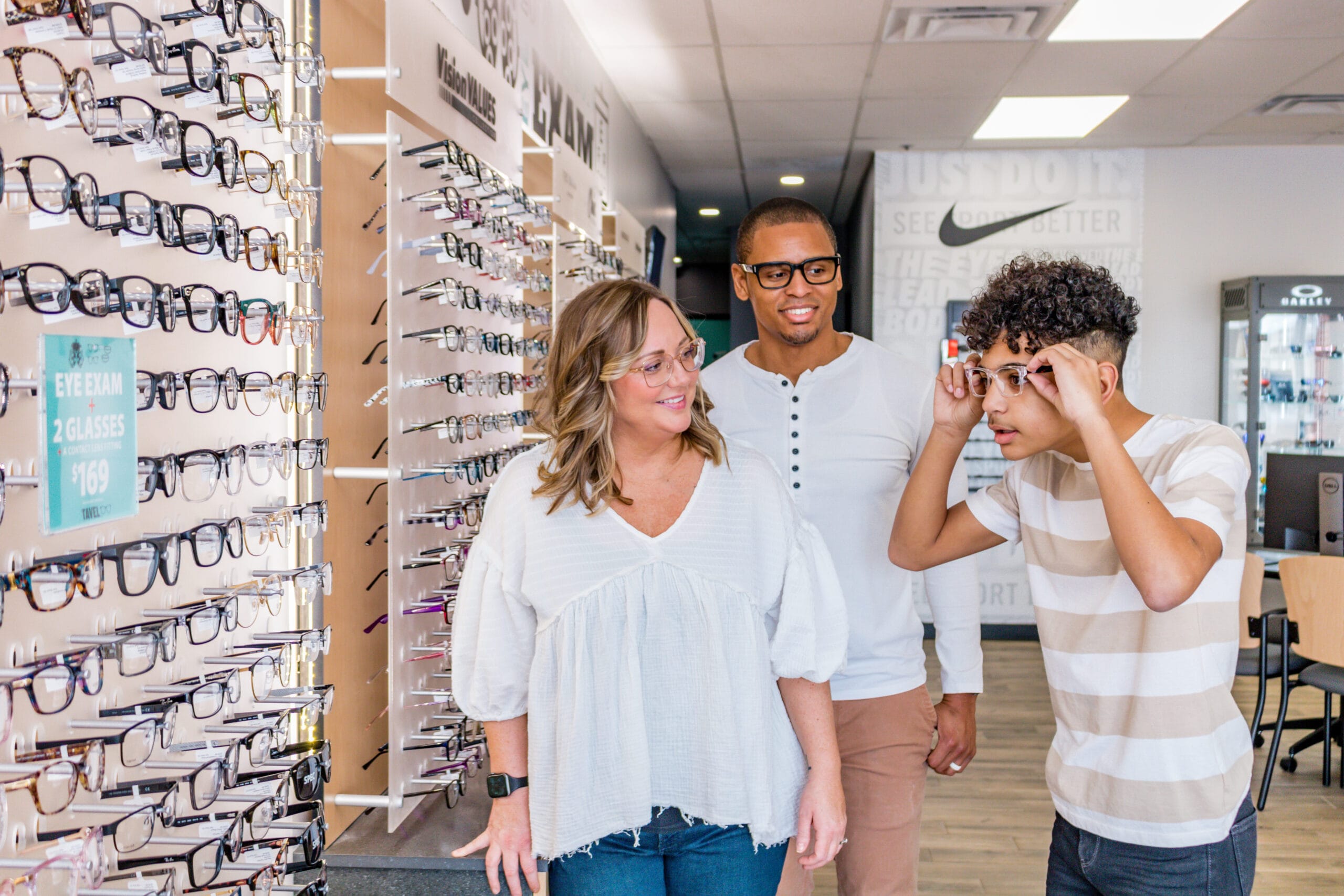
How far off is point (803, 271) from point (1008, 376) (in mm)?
619

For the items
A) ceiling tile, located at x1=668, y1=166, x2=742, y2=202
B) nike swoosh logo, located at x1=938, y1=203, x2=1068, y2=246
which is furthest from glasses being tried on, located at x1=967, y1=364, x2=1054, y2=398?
ceiling tile, located at x1=668, y1=166, x2=742, y2=202

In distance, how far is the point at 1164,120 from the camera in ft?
19.2

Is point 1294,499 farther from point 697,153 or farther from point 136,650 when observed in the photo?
point 136,650

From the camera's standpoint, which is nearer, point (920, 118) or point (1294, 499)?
point (1294, 499)

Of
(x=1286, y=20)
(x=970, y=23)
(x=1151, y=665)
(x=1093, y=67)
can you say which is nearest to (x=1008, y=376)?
(x=1151, y=665)

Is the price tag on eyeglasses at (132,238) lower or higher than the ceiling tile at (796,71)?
lower

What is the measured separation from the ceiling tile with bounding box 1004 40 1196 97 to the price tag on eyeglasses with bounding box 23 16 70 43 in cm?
424

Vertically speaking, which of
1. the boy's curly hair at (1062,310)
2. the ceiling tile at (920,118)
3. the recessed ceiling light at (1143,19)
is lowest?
the boy's curly hair at (1062,310)

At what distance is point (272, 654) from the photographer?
5.63 ft

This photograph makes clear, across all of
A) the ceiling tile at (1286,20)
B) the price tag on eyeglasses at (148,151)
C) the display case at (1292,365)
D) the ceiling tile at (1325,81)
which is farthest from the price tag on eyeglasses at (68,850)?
the display case at (1292,365)

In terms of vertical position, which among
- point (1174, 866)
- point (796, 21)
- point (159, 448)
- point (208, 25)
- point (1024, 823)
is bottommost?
point (1024, 823)

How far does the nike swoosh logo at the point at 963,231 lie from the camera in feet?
21.8

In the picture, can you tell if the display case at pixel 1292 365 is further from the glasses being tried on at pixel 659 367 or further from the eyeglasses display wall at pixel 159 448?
the eyeglasses display wall at pixel 159 448

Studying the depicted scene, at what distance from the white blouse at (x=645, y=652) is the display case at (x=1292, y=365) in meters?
5.66
